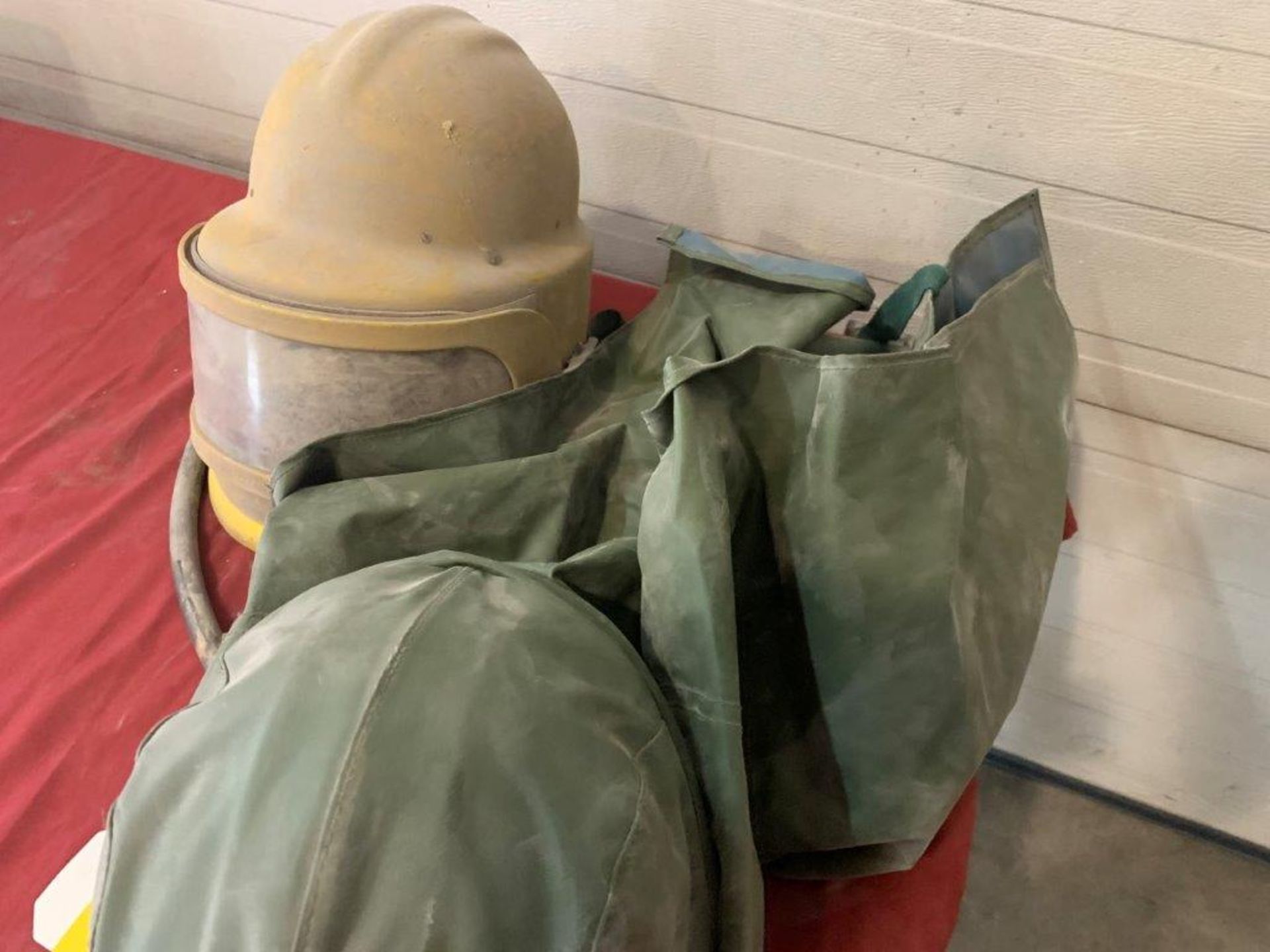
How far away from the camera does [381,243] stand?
0.76 metres

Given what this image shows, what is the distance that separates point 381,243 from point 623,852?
1.73ft

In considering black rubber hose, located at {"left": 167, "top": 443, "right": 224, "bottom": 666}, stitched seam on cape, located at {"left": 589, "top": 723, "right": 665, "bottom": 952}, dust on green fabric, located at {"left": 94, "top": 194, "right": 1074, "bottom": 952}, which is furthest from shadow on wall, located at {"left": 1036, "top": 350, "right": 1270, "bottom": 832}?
black rubber hose, located at {"left": 167, "top": 443, "right": 224, "bottom": 666}

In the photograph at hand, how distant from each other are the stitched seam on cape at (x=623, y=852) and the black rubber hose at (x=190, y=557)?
0.45 metres

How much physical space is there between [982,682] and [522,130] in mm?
555

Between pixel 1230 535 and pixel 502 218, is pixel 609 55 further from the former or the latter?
pixel 1230 535

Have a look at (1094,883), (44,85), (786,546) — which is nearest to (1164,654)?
(1094,883)

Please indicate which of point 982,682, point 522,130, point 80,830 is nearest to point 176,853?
point 80,830

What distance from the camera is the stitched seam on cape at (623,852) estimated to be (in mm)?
415

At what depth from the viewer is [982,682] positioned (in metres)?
0.61

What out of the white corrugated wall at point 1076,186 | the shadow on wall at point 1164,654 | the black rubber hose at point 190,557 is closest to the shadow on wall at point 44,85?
the white corrugated wall at point 1076,186

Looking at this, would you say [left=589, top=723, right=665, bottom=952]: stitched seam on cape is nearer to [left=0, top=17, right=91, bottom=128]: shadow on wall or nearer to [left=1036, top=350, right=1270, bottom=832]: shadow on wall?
[left=1036, top=350, right=1270, bottom=832]: shadow on wall

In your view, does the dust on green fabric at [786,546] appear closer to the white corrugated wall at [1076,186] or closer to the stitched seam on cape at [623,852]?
the stitched seam on cape at [623,852]

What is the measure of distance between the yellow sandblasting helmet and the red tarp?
192 millimetres

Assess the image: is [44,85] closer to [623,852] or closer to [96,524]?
[96,524]
